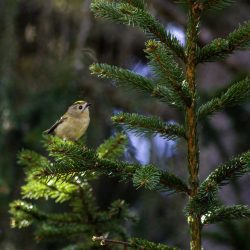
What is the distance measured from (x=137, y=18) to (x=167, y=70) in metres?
0.19

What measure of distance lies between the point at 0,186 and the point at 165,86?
1.87 m

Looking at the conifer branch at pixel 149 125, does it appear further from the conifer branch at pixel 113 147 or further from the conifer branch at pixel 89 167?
the conifer branch at pixel 113 147

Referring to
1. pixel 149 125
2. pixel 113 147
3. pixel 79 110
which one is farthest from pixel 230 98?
pixel 79 110

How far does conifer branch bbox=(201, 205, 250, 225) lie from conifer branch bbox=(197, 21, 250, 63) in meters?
0.49

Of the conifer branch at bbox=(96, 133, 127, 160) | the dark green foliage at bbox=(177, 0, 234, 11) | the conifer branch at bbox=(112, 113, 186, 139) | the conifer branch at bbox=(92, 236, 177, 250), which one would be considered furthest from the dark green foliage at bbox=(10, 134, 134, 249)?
the dark green foliage at bbox=(177, 0, 234, 11)

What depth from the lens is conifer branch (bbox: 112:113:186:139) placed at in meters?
1.88

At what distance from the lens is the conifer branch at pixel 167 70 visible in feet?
5.88

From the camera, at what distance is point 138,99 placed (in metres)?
4.57

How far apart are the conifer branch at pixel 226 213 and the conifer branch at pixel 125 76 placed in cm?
44

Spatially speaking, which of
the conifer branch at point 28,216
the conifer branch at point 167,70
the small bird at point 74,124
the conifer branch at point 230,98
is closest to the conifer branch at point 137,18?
the conifer branch at point 167,70

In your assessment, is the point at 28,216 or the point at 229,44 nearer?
the point at 229,44

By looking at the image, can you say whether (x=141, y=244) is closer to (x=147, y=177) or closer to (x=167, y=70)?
(x=147, y=177)

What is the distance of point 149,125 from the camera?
1.89 meters

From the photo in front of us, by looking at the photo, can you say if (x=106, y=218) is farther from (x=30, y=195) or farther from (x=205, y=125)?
(x=205, y=125)
